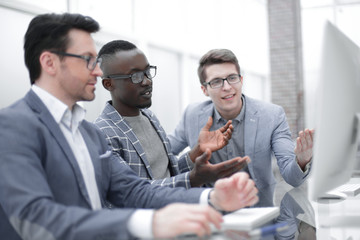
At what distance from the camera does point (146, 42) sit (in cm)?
426

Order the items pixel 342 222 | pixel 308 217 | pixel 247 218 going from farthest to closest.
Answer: pixel 308 217
pixel 342 222
pixel 247 218

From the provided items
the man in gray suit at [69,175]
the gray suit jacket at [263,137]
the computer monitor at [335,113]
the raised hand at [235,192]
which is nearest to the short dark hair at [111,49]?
the man in gray suit at [69,175]

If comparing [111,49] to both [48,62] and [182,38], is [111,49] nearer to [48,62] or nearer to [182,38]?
[48,62]

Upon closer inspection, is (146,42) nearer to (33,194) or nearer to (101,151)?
(101,151)

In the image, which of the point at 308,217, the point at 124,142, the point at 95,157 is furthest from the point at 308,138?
the point at 95,157

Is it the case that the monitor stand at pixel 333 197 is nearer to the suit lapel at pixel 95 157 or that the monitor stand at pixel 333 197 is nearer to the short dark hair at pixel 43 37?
the suit lapel at pixel 95 157

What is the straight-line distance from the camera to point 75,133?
1.17 metres

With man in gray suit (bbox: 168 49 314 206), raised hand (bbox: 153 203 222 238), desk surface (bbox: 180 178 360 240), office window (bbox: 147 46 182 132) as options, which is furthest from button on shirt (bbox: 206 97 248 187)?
office window (bbox: 147 46 182 132)

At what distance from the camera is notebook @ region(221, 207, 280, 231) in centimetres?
93

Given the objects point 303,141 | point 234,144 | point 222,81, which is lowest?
point 234,144

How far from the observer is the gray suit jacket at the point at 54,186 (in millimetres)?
847

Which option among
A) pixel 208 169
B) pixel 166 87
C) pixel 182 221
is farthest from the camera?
pixel 166 87

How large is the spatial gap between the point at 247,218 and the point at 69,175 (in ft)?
1.55

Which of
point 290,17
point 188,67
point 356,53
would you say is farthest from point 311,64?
point 356,53
